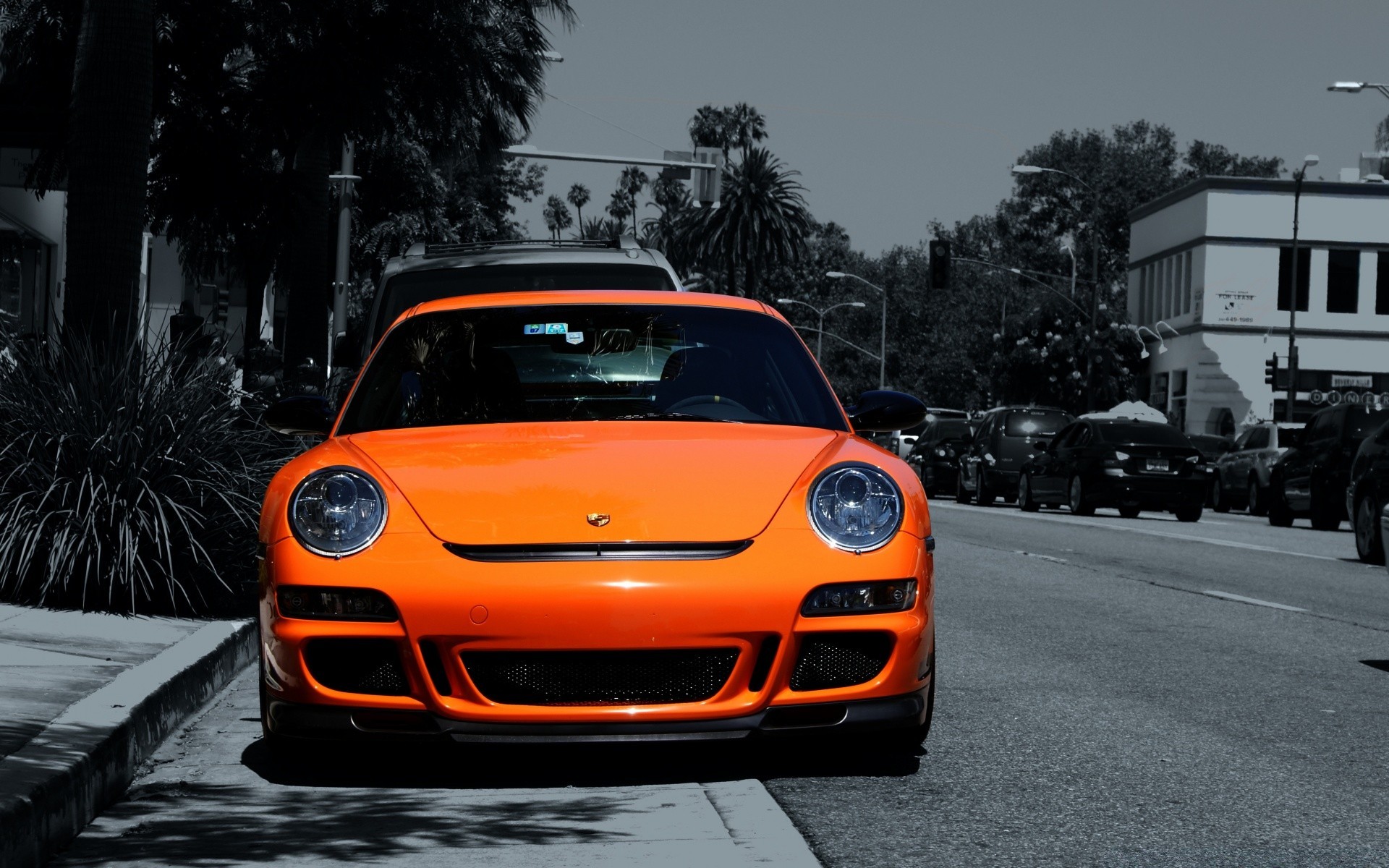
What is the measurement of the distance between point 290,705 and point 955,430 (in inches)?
1380

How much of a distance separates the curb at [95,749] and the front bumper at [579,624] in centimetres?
65

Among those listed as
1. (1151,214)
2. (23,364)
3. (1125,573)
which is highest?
(1151,214)

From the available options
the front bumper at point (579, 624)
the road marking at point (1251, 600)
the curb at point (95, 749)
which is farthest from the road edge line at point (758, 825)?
the road marking at point (1251, 600)

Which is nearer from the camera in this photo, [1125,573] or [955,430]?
[1125,573]

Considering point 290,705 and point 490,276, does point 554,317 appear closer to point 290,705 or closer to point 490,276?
point 290,705

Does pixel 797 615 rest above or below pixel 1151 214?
below

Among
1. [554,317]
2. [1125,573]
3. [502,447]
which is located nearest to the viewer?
[502,447]

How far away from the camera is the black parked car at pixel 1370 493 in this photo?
18109 millimetres

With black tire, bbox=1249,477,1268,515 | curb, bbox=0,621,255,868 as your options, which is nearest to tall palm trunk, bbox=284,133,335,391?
curb, bbox=0,621,255,868

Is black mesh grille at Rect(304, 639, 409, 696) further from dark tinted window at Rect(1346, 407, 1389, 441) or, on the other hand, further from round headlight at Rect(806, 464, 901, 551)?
dark tinted window at Rect(1346, 407, 1389, 441)

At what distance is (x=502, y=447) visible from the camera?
19.7 feet

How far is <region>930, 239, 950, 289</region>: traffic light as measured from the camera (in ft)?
170

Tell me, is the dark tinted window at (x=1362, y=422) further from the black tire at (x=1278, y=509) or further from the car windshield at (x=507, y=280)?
the car windshield at (x=507, y=280)

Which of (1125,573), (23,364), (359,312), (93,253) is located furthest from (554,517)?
(359,312)
